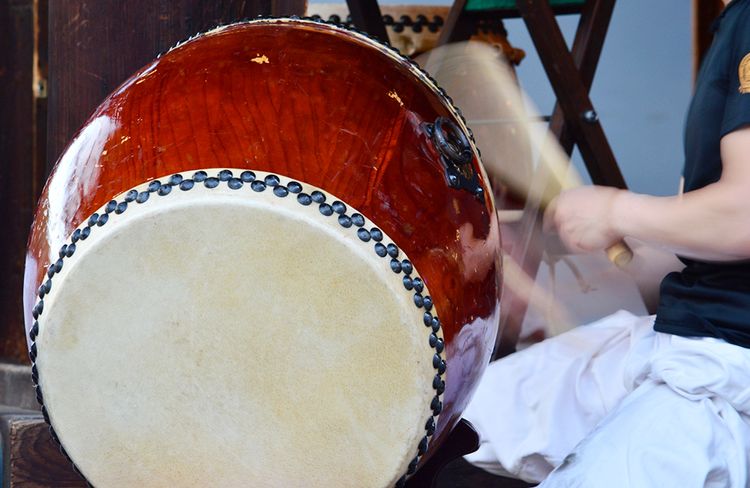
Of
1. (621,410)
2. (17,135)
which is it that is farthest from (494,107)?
(621,410)

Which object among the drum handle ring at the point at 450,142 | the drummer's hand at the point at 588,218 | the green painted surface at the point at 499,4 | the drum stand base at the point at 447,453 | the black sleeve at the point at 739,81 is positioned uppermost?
the green painted surface at the point at 499,4

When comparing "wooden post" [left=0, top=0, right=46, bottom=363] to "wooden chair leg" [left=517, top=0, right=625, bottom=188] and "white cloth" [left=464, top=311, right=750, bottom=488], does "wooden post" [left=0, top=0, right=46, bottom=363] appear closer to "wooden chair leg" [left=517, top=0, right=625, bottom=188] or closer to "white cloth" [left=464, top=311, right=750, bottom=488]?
"wooden chair leg" [left=517, top=0, right=625, bottom=188]

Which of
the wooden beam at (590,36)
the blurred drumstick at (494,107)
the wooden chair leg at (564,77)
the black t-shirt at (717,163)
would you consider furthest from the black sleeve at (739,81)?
the blurred drumstick at (494,107)

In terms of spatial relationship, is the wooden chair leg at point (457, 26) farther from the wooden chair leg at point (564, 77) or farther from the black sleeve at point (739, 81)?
the black sleeve at point (739, 81)

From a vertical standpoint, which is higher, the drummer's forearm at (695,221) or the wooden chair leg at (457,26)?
the wooden chair leg at (457,26)

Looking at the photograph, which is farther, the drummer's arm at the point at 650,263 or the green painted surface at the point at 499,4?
the green painted surface at the point at 499,4

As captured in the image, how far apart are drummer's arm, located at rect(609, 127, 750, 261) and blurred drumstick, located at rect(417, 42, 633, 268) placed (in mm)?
1230

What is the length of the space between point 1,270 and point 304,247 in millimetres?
1815

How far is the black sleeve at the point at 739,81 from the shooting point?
4.69 ft

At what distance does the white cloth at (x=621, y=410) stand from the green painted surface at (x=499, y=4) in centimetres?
120

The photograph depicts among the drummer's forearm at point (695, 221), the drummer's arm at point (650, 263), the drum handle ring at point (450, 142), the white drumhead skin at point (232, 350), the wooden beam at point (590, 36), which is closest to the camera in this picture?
the white drumhead skin at point (232, 350)

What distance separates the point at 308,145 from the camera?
4.04 feet

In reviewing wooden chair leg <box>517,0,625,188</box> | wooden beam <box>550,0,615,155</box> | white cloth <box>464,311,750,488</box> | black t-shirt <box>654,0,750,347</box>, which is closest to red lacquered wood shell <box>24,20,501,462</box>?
white cloth <box>464,311,750,488</box>

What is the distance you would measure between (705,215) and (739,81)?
20 cm
